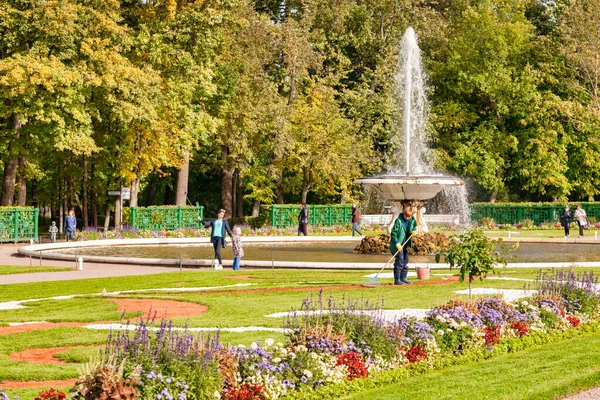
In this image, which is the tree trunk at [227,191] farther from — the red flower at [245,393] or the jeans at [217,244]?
the red flower at [245,393]

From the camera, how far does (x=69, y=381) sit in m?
11.5

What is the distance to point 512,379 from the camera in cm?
1225

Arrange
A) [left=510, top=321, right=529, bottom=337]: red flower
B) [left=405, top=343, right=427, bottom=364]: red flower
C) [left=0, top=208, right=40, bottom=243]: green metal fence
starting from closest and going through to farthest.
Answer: [left=405, top=343, right=427, bottom=364]: red flower, [left=510, top=321, right=529, bottom=337]: red flower, [left=0, top=208, right=40, bottom=243]: green metal fence

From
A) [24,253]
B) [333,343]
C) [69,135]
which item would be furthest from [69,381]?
[69,135]

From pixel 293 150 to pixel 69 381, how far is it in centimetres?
4770

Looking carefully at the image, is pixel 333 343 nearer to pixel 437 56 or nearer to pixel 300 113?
pixel 300 113

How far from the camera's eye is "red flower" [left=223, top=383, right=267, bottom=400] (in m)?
10.4

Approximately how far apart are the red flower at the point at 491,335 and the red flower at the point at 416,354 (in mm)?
1435

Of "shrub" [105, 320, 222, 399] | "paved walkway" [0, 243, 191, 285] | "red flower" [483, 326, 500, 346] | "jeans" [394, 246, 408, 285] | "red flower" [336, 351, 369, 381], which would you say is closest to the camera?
"shrub" [105, 320, 222, 399]

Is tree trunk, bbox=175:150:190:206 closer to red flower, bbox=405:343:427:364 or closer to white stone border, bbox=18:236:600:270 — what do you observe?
white stone border, bbox=18:236:600:270

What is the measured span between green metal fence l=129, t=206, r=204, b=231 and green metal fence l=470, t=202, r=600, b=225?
1983 centimetres

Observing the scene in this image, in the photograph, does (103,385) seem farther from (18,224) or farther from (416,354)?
(18,224)

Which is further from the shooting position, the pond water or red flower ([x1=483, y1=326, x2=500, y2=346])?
the pond water

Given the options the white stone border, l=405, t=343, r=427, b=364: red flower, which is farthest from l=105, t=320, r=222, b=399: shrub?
the white stone border
